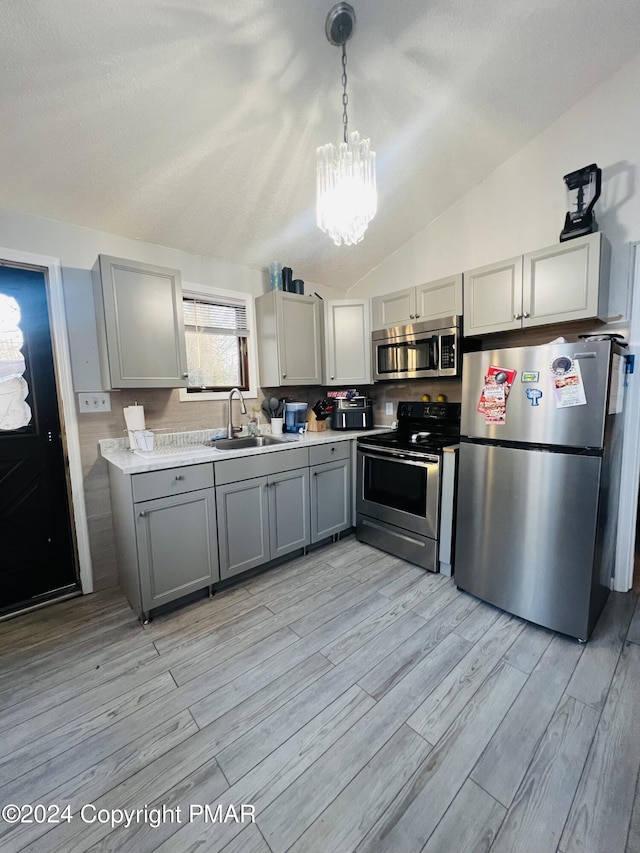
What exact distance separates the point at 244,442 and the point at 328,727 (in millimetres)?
1891

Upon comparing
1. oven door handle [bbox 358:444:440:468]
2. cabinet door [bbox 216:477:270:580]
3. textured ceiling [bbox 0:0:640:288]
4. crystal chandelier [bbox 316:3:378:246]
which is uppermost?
textured ceiling [bbox 0:0:640:288]

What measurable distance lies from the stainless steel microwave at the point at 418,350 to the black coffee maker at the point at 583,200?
79cm

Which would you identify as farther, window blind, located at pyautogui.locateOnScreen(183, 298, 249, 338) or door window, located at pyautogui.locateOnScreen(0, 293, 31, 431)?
window blind, located at pyautogui.locateOnScreen(183, 298, 249, 338)

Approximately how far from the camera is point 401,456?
2.54m

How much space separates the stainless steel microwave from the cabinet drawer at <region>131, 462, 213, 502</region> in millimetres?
1786

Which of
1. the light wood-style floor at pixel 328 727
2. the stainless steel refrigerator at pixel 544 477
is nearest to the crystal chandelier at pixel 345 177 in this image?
the stainless steel refrigerator at pixel 544 477

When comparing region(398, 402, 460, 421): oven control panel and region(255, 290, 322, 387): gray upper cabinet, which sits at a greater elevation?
region(255, 290, 322, 387): gray upper cabinet

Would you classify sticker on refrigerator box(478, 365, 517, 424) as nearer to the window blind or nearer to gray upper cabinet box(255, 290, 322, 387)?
gray upper cabinet box(255, 290, 322, 387)

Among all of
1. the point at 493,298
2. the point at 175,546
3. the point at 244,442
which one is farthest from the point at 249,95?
the point at 175,546

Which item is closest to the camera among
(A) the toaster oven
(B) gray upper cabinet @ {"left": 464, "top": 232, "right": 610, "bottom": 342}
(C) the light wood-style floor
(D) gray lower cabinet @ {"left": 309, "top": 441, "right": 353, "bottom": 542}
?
(C) the light wood-style floor

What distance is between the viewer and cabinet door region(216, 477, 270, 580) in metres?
2.20

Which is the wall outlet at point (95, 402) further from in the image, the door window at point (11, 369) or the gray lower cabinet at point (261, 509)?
the gray lower cabinet at point (261, 509)

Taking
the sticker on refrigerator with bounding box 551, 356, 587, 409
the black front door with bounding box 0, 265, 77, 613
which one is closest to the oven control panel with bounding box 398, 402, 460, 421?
the sticker on refrigerator with bounding box 551, 356, 587, 409

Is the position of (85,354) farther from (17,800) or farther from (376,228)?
(376,228)
